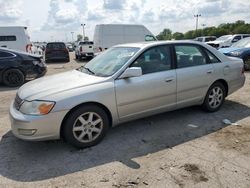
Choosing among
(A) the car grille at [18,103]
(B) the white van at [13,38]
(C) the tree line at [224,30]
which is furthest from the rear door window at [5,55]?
(C) the tree line at [224,30]

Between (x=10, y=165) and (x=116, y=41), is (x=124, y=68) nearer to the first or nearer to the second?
(x=10, y=165)

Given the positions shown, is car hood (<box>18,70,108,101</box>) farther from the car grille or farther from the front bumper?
the front bumper

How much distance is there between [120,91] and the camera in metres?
4.20

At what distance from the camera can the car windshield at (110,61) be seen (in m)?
4.45

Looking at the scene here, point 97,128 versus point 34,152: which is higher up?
point 97,128

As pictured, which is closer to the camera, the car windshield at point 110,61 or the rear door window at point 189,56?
the car windshield at point 110,61

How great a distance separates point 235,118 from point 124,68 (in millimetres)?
2567

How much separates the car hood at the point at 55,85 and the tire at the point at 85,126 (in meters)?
0.40

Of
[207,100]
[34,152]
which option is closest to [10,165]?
[34,152]

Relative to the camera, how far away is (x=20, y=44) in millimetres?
16750

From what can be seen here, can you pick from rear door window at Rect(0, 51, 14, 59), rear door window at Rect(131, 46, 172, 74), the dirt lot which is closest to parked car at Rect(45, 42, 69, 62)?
rear door window at Rect(0, 51, 14, 59)

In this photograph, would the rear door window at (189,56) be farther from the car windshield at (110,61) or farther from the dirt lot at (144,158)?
the dirt lot at (144,158)

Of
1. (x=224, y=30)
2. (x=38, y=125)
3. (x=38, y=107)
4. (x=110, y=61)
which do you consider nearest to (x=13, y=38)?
(x=110, y=61)

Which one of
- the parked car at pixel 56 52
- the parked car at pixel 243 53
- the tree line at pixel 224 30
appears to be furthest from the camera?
the tree line at pixel 224 30
